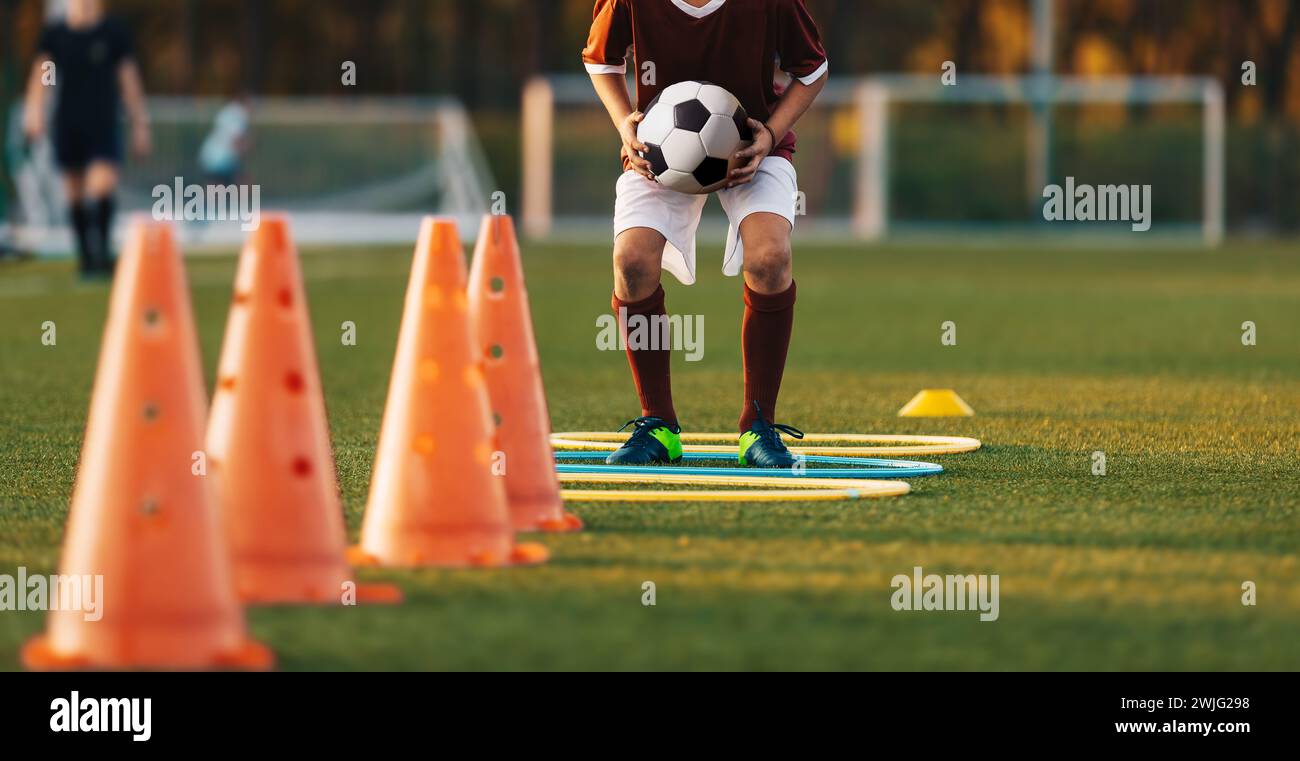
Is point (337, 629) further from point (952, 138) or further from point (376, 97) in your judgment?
point (376, 97)

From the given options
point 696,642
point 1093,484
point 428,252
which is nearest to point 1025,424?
point 1093,484

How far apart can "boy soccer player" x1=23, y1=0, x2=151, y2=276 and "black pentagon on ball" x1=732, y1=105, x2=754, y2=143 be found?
10286 mm

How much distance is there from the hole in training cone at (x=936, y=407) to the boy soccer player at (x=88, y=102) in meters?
9.08

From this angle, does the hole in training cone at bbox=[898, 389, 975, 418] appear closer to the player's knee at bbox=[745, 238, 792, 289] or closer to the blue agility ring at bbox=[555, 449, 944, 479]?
the blue agility ring at bbox=[555, 449, 944, 479]

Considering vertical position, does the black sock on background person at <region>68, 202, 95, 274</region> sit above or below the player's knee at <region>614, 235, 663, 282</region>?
above

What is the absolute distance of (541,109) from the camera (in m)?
38.6

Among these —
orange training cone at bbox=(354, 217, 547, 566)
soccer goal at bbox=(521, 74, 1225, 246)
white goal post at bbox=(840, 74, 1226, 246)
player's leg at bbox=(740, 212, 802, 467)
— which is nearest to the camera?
orange training cone at bbox=(354, 217, 547, 566)

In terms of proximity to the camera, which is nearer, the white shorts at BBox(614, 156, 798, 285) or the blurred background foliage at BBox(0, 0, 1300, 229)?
the white shorts at BBox(614, 156, 798, 285)

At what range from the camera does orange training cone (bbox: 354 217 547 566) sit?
4.98m

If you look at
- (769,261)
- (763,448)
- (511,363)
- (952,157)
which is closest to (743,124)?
(769,261)

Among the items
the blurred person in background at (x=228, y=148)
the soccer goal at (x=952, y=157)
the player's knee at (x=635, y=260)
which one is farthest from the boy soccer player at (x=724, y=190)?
the soccer goal at (x=952, y=157)

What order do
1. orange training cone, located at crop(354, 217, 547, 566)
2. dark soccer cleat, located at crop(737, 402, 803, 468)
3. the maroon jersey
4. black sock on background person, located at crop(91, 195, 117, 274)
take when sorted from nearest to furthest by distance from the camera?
orange training cone, located at crop(354, 217, 547, 566) → dark soccer cleat, located at crop(737, 402, 803, 468) → the maroon jersey → black sock on background person, located at crop(91, 195, 117, 274)

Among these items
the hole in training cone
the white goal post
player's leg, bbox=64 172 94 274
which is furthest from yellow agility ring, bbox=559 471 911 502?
the white goal post

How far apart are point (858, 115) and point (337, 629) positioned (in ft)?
112
